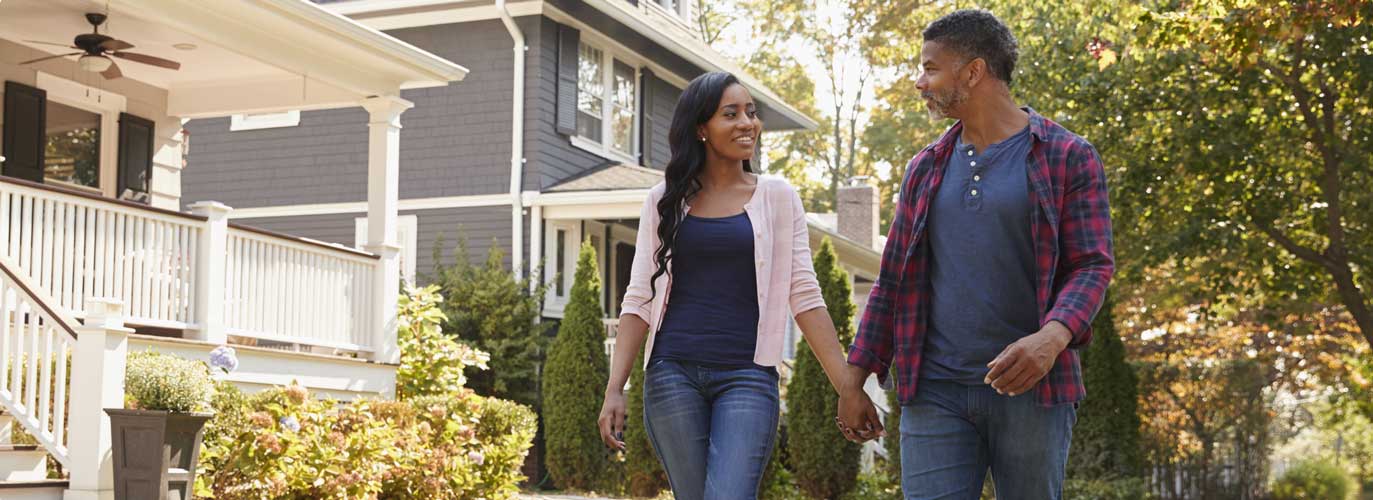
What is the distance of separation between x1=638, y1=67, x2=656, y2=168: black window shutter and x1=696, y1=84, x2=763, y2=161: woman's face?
1745 cm

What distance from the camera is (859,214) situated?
97.1 ft

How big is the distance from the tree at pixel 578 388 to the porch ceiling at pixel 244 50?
366 centimetres

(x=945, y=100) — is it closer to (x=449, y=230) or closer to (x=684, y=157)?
(x=684, y=157)

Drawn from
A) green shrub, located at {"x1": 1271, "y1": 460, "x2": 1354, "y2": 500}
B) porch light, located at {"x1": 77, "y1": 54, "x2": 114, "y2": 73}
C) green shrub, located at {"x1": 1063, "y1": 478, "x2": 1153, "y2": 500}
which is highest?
porch light, located at {"x1": 77, "y1": 54, "x2": 114, "y2": 73}

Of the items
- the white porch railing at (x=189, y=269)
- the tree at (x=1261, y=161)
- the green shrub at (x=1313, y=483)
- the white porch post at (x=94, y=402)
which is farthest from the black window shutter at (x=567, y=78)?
the green shrub at (x=1313, y=483)

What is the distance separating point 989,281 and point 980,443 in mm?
394

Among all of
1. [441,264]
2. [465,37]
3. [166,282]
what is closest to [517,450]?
[166,282]

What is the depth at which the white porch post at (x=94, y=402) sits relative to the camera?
872 cm

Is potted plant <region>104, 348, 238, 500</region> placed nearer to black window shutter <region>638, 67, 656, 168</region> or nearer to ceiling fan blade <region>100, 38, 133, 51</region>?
ceiling fan blade <region>100, 38, 133, 51</region>

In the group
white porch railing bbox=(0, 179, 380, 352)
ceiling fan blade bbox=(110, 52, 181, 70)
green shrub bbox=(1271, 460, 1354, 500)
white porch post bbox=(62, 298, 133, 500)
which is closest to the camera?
white porch post bbox=(62, 298, 133, 500)

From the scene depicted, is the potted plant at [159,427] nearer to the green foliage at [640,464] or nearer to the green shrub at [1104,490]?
the green foliage at [640,464]

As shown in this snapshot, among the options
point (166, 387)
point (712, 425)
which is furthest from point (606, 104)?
point (712, 425)

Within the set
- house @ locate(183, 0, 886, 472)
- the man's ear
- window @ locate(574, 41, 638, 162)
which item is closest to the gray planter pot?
the man's ear

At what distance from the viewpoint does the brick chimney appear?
29.4 metres
